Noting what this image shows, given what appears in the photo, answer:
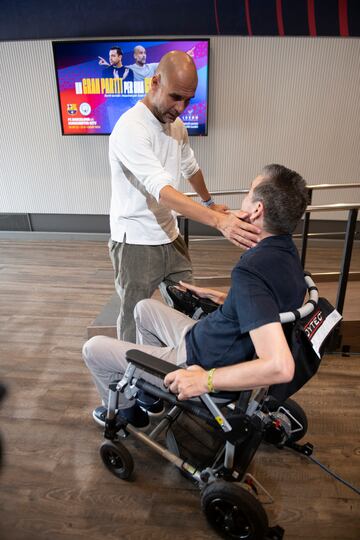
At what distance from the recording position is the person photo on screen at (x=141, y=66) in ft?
12.5

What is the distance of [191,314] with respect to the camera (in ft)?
5.51

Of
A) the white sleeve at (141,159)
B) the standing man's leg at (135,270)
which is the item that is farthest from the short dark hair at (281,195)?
the standing man's leg at (135,270)

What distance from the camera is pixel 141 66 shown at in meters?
3.86

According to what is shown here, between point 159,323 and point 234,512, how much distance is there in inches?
29.0

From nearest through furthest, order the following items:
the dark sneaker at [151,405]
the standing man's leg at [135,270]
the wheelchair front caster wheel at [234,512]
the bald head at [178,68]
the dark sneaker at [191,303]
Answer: the wheelchair front caster wheel at [234,512] < the bald head at [178,68] < the dark sneaker at [191,303] < the standing man's leg at [135,270] < the dark sneaker at [151,405]

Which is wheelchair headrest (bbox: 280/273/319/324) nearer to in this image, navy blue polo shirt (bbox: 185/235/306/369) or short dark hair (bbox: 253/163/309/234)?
navy blue polo shirt (bbox: 185/235/306/369)

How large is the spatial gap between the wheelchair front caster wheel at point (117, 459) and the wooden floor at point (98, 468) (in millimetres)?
43

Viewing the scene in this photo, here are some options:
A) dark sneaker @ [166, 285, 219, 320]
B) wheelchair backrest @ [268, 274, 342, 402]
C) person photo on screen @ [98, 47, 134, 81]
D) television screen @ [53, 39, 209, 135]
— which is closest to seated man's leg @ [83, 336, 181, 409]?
dark sneaker @ [166, 285, 219, 320]

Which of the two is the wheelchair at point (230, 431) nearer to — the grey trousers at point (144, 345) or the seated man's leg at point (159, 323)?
the grey trousers at point (144, 345)

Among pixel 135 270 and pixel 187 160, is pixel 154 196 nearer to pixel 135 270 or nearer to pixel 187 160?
pixel 135 270

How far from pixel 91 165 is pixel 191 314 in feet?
11.2

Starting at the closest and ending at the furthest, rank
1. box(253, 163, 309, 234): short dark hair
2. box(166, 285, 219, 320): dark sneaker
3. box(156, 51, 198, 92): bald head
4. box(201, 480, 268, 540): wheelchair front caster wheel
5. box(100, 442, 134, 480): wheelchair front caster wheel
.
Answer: box(253, 163, 309, 234): short dark hair, box(201, 480, 268, 540): wheelchair front caster wheel, box(156, 51, 198, 92): bald head, box(100, 442, 134, 480): wheelchair front caster wheel, box(166, 285, 219, 320): dark sneaker

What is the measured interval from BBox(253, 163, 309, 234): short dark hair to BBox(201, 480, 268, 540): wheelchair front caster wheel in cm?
87

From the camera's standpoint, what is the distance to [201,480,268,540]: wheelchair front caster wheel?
1.21m
